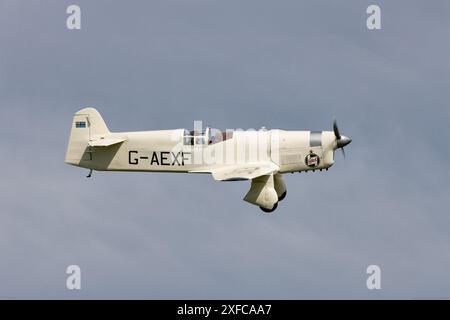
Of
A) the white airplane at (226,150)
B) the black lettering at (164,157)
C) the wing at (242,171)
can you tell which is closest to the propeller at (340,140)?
the white airplane at (226,150)

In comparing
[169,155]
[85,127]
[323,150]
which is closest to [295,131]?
[323,150]

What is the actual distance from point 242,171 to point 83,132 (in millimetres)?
5506

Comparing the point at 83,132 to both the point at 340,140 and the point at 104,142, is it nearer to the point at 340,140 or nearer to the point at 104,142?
the point at 104,142

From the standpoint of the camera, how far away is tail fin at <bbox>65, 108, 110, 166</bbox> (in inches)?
1645

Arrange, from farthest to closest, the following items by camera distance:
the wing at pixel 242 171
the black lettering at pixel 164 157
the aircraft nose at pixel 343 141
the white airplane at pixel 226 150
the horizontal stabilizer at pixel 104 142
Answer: the horizontal stabilizer at pixel 104 142
the black lettering at pixel 164 157
the aircraft nose at pixel 343 141
the white airplane at pixel 226 150
the wing at pixel 242 171

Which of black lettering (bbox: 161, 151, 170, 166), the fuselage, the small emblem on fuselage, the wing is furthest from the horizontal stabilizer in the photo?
the small emblem on fuselage

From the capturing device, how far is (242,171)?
39906 millimetres

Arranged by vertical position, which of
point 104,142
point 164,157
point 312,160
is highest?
point 104,142

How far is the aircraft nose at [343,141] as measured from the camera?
40.8m

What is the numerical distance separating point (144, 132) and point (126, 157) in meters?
0.96

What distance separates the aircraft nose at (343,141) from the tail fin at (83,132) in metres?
7.25

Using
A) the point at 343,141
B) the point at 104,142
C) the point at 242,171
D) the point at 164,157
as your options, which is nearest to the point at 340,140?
the point at 343,141

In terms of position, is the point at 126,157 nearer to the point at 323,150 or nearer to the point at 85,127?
the point at 85,127

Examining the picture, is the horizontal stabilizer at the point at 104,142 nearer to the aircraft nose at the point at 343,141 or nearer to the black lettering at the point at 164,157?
the black lettering at the point at 164,157
